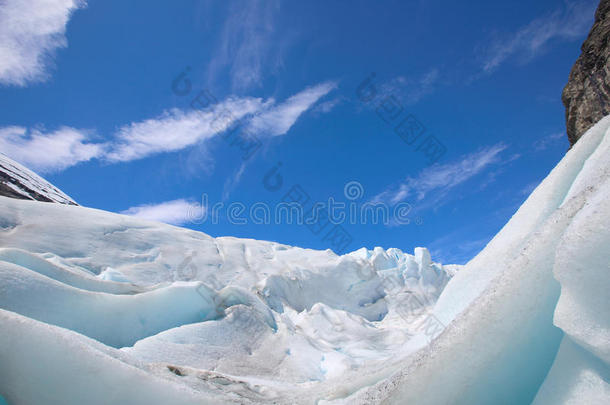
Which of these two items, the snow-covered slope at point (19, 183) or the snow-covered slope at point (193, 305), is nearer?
the snow-covered slope at point (193, 305)

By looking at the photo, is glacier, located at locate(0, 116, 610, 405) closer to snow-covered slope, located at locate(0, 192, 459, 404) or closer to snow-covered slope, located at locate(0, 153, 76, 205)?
snow-covered slope, located at locate(0, 192, 459, 404)

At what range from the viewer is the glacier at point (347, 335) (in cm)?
133

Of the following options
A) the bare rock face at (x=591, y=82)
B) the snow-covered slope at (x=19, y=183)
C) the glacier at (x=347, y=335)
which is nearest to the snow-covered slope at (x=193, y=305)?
the glacier at (x=347, y=335)

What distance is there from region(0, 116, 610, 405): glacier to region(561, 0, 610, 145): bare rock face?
15.5 feet

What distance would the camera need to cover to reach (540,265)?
1.48m

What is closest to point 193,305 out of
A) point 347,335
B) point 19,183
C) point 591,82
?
point 347,335

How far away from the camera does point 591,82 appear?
21.9 feet

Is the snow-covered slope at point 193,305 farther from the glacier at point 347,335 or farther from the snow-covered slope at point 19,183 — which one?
the snow-covered slope at point 19,183

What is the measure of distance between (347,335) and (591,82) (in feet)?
24.6

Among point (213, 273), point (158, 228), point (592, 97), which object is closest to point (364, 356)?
point (592, 97)

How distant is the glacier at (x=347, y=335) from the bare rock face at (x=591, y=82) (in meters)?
4.72

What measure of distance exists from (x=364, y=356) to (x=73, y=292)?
487cm

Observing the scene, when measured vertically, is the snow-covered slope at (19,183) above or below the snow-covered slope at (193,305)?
above

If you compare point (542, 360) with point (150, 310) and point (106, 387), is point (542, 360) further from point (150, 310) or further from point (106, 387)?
point (150, 310)
